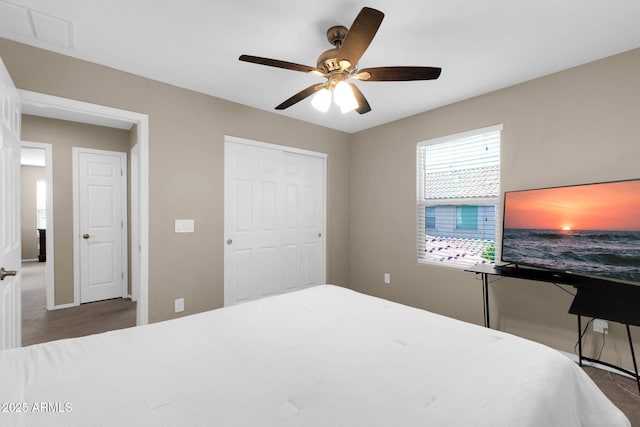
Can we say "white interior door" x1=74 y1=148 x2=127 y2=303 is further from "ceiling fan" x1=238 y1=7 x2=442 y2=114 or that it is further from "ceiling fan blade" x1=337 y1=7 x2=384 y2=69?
"ceiling fan blade" x1=337 y1=7 x2=384 y2=69

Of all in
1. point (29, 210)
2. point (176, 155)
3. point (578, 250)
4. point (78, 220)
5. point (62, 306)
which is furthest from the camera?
point (29, 210)

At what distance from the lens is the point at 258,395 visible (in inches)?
37.7

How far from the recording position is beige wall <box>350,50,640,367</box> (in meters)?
2.20

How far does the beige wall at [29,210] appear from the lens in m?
7.23

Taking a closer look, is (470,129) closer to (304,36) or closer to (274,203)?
(304,36)

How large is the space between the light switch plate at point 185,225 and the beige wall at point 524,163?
7.58 feet

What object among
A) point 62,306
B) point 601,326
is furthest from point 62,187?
point 601,326

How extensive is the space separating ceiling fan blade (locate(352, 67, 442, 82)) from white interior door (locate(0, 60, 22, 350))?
2.07m

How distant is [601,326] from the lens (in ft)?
7.33

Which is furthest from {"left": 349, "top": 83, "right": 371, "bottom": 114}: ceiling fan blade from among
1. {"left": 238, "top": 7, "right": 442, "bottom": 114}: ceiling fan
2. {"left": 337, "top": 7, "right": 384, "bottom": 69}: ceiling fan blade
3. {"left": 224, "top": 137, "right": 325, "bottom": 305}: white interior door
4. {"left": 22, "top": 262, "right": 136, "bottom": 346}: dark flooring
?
{"left": 22, "top": 262, "right": 136, "bottom": 346}: dark flooring

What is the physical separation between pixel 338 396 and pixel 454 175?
288cm

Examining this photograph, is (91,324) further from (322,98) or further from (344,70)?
(344,70)

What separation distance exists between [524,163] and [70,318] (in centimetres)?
515

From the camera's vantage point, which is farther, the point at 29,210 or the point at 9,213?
the point at 29,210
